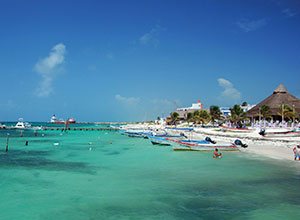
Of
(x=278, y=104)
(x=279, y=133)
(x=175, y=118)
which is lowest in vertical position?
(x=279, y=133)

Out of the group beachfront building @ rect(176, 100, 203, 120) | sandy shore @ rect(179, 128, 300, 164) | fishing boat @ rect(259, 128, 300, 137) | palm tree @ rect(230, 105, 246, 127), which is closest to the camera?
sandy shore @ rect(179, 128, 300, 164)

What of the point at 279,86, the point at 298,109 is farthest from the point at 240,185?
the point at 279,86

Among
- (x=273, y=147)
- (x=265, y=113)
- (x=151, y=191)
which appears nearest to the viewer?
(x=151, y=191)

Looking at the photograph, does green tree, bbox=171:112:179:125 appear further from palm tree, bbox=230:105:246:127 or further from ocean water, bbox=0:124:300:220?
ocean water, bbox=0:124:300:220

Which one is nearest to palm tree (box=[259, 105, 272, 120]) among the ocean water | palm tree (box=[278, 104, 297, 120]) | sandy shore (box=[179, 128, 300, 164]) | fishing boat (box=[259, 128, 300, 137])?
palm tree (box=[278, 104, 297, 120])

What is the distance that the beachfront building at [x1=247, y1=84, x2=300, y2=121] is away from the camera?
6262 centimetres

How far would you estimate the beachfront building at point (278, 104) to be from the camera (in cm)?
6262

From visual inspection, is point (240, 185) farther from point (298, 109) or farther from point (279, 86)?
point (279, 86)

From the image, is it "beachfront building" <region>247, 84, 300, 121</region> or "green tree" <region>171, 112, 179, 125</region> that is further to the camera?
"green tree" <region>171, 112, 179, 125</region>

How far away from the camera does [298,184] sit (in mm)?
17047

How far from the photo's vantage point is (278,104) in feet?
218

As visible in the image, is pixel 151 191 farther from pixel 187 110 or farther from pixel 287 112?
pixel 187 110

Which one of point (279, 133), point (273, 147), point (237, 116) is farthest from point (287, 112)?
point (273, 147)

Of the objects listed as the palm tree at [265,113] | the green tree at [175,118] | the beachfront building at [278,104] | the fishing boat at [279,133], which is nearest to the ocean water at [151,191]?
the fishing boat at [279,133]
